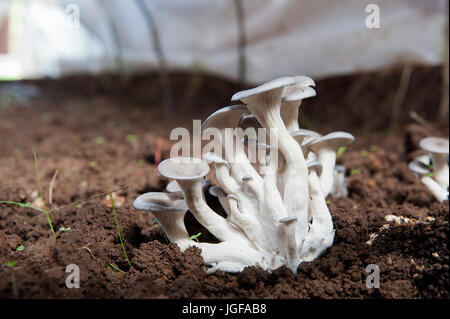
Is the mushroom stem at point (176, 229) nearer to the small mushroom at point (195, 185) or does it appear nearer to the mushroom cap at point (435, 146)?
the small mushroom at point (195, 185)

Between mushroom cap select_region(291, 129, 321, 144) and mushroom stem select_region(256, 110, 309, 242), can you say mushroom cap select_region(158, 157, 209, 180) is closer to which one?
mushroom stem select_region(256, 110, 309, 242)

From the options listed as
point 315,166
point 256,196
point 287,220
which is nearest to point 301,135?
point 315,166

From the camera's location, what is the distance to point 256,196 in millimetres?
1855

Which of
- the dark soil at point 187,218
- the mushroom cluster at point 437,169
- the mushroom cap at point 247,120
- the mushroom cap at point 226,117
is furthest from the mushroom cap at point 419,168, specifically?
the mushroom cap at point 226,117

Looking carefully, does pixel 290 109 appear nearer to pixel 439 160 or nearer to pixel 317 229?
pixel 317 229

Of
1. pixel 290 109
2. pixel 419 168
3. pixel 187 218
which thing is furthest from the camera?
pixel 419 168

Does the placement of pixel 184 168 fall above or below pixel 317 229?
above

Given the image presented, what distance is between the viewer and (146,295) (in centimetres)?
153

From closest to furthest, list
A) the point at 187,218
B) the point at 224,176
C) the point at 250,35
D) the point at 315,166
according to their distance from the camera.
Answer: the point at 224,176
the point at 315,166
the point at 187,218
the point at 250,35

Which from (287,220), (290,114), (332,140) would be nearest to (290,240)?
(287,220)

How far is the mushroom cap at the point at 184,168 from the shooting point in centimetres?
164

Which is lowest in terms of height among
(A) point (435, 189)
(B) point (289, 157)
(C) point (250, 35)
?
(A) point (435, 189)

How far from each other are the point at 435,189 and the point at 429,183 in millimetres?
56

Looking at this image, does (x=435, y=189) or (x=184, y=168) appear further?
(x=435, y=189)
